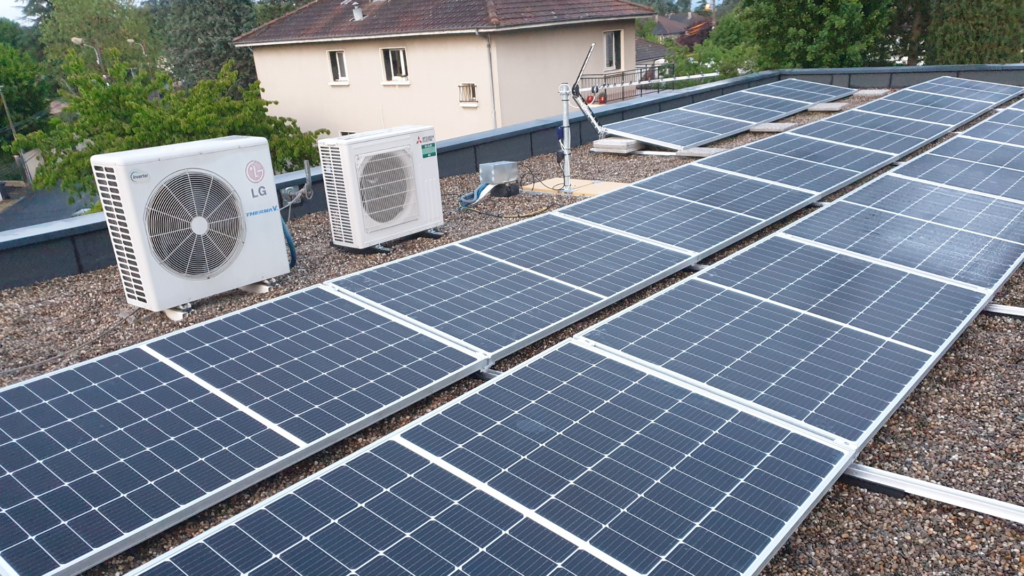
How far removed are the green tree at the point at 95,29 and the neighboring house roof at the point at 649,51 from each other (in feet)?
175

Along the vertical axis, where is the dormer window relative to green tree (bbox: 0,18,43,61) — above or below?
below

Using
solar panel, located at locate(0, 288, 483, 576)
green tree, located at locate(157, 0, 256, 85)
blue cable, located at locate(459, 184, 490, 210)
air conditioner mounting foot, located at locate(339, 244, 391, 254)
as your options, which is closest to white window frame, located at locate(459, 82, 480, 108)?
blue cable, located at locate(459, 184, 490, 210)

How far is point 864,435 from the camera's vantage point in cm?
498

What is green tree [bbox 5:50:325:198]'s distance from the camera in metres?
25.9

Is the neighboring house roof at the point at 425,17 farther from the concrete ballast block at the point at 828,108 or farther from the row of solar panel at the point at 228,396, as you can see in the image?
the row of solar panel at the point at 228,396

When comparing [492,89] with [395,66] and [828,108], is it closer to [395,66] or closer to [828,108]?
[395,66]

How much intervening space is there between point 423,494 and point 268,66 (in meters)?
42.3

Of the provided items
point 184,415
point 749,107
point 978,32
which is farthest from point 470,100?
point 184,415

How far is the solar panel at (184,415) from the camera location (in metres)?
4.36

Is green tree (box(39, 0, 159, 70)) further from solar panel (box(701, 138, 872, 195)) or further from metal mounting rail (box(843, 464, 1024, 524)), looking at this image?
metal mounting rail (box(843, 464, 1024, 524))

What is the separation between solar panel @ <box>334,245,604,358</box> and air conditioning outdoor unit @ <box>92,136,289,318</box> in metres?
1.53

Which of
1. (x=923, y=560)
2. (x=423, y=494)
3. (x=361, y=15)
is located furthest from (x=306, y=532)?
(x=361, y=15)

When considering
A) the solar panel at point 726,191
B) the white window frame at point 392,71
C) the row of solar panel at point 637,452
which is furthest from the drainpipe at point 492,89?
the row of solar panel at point 637,452

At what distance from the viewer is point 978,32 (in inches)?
1254
